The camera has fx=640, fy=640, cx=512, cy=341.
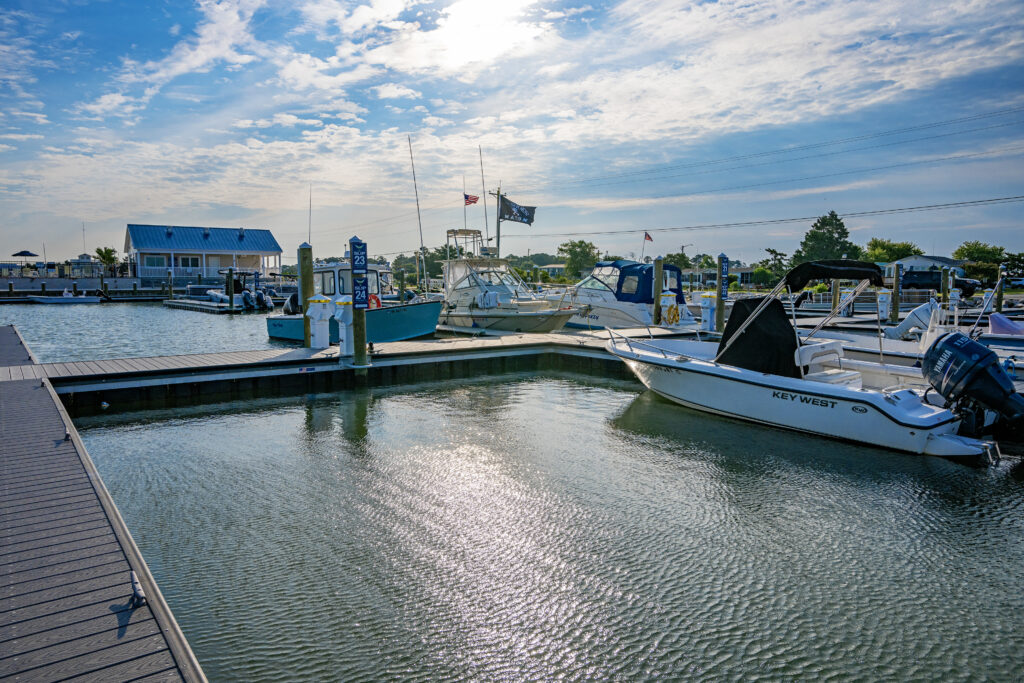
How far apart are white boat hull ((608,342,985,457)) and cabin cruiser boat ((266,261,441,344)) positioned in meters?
9.56

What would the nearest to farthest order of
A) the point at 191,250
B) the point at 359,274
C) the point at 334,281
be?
the point at 359,274, the point at 334,281, the point at 191,250

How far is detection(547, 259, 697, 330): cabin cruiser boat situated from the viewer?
66.4 ft

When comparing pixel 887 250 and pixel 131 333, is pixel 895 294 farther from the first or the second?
pixel 887 250

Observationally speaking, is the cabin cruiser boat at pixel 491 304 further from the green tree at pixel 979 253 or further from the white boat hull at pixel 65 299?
the green tree at pixel 979 253

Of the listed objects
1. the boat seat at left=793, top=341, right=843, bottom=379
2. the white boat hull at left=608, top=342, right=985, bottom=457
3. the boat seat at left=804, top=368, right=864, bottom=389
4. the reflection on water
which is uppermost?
the boat seat at left=793, top=341, right=843, bottom=379

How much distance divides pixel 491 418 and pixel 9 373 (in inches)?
310

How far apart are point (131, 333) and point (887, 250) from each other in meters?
68.5

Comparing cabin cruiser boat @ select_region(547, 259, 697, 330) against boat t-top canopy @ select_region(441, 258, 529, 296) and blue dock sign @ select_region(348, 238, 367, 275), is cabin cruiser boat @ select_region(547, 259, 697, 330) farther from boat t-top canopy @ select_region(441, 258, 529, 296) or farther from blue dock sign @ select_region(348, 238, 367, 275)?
blue dock sign @ select_region(348, 238, 367, 275)

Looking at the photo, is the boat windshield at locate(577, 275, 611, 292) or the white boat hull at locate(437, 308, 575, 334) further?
the boat windshield at locate(577, 275, 611, 292)

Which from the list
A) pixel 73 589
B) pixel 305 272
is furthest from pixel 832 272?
pixel 305 272

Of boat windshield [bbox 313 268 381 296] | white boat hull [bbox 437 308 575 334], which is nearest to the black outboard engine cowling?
white boat hull [bbox 437 308 575 334]

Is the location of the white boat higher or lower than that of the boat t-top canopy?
lower

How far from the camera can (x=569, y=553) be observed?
17.4ft

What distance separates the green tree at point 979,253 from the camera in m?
60.2
